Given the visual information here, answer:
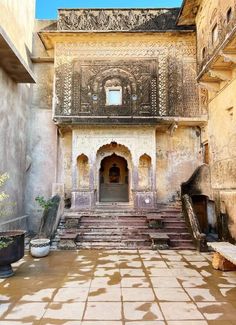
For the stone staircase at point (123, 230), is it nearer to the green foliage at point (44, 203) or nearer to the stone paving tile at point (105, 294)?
the green foliage at point (44, 203)

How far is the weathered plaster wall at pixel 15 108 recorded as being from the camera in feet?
29.5

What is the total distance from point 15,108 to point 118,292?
7.83 meters

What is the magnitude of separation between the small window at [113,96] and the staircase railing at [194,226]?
16.1ft

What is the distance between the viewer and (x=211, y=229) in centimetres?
1047

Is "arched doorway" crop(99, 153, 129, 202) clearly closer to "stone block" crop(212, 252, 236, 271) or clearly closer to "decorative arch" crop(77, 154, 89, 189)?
"decorative arch" crop(77, 154, 89, 189)

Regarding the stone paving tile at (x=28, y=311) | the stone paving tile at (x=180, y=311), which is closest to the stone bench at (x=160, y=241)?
the stone paving tile at (x=180, y=311)

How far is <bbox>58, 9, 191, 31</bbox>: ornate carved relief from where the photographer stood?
11438mm

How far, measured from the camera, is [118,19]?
11586 mm

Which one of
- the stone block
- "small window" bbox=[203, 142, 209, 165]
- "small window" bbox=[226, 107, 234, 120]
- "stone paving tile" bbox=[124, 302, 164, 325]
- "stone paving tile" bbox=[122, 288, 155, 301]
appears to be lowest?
"stone paving tile" bbox=[124, 302, 164, 325]

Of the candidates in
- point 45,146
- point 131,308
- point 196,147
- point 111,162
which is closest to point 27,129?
point 45,146

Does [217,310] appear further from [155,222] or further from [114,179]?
[114,179]

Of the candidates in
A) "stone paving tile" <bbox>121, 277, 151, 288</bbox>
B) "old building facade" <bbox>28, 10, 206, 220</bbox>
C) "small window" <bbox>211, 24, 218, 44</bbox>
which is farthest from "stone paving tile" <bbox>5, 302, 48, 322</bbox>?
"small window" <bbox>211, 24, 218, 44</bbox>

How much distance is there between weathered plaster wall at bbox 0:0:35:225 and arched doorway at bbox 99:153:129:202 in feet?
13.9

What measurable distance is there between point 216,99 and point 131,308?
7.93 meters
